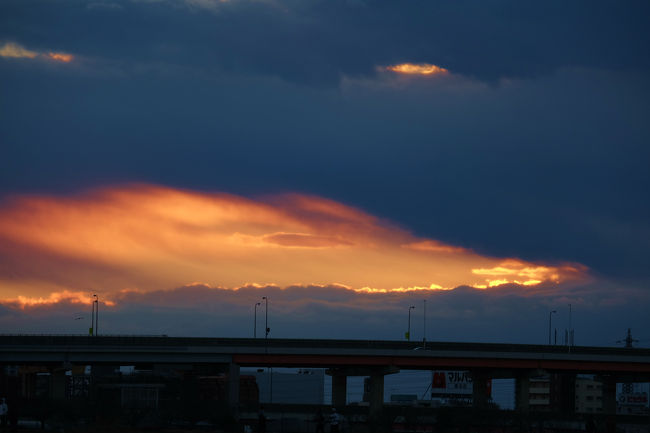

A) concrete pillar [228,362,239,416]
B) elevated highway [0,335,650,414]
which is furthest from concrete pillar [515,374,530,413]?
concrete pillar [228,362,239,416]

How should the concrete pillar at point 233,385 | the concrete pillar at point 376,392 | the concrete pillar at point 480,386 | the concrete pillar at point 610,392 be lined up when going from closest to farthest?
the concrete pillar at point 233,385, the concrete pillar at point 376,392, the concrete pillar at point 480,386, the concrete pillar at point 610,392

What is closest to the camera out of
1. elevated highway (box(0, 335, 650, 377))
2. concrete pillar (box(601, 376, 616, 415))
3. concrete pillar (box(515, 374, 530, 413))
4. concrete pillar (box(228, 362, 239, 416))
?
concrete pillar (box(228, 362, 239, 416))

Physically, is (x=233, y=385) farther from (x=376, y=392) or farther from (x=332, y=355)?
(x=376, y=392)

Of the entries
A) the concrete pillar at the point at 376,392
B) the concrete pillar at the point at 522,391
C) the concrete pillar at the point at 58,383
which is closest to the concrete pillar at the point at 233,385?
the concrete pillar at the point at 376,392

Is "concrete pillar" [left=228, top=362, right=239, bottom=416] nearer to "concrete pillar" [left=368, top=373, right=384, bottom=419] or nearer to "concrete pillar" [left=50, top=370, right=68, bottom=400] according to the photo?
"concrete pillar" [left=368, top=373, right=384, bottom=419]

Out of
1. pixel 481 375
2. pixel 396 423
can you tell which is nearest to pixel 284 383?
pixel 481 375

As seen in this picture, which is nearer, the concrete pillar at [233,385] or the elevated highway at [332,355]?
the concrete pillar at [233,385]

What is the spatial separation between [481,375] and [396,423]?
4734cm

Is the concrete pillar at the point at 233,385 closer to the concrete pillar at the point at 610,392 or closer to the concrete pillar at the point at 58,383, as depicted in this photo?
the concrete pillar at the point at 58,383

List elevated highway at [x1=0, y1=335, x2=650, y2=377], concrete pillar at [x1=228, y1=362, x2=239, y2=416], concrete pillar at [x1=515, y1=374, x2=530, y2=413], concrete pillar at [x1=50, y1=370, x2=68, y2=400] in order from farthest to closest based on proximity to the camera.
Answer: concrete pillar at [x1=515, y1=374, x2=530, y2=413] < concrete pillar at [x1=50, y1=370, x2=68, y2=400] < elevated highway at [x1=0, y1=335, x2=650, y2=377] < concrete pillar at [x1=228, y1=362, x2=239, y2=416]

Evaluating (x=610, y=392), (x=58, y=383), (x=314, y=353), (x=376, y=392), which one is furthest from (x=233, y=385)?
(x=610, y=392)

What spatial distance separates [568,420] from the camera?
343 feet

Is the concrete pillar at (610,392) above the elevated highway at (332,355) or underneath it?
underneath

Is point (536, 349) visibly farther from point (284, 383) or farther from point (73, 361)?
point (284, 383)
